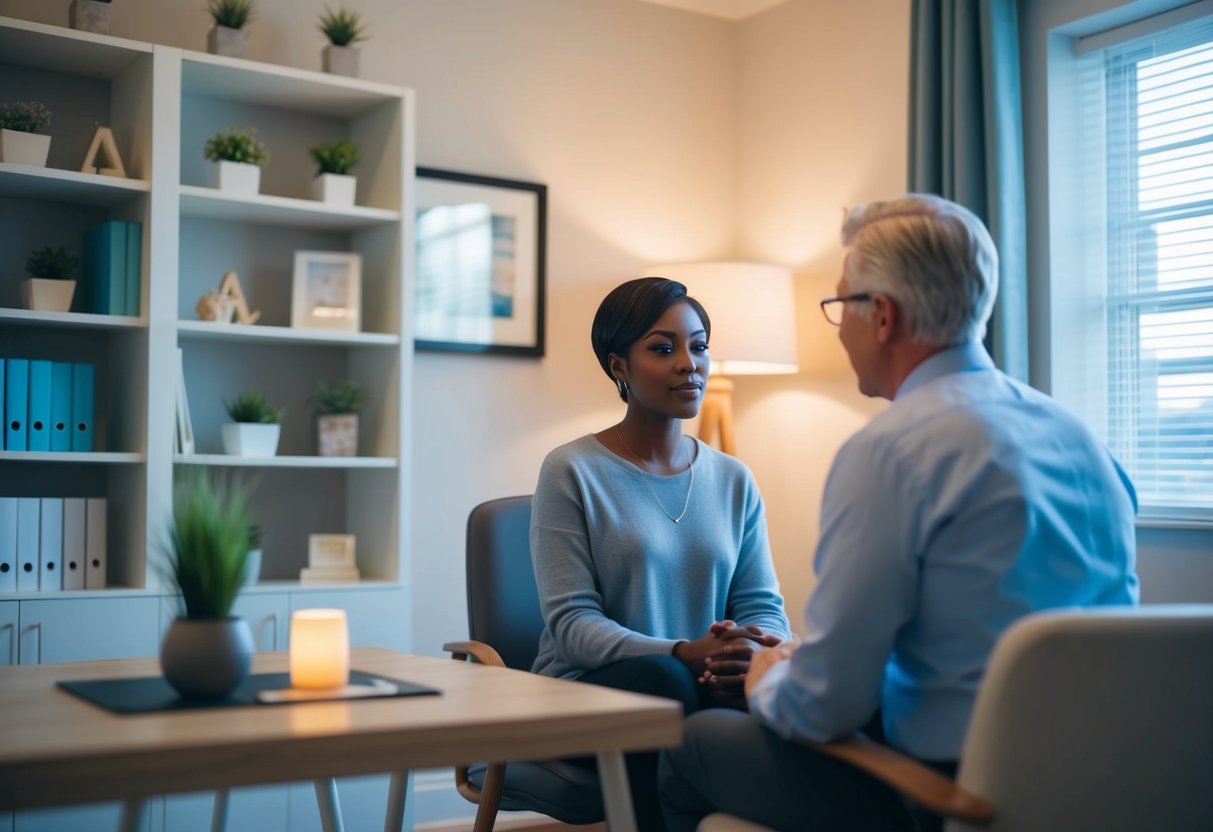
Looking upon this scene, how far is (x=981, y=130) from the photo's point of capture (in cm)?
331

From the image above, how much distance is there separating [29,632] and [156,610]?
0.28 metres

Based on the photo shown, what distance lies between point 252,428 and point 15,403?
0.57 meters

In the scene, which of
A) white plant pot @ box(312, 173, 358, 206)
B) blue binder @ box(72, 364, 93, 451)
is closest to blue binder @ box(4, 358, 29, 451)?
blue binder @ box(72, 364, 93, 451)

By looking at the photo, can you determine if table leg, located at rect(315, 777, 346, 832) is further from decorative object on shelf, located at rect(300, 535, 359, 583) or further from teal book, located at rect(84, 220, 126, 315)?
teal book, located at rect(84, 220, 126, 315)

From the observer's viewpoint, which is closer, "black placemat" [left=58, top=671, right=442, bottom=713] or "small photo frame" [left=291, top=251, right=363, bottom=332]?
"black placemat" [left=58, top=671, right=442, bottom=713]

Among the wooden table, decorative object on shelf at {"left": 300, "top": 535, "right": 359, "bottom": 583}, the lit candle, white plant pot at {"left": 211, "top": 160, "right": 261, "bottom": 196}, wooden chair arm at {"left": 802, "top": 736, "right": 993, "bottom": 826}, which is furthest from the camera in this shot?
decorative object on shelf at {"left": 300, "top": 535, "right": 359, "bottom": 583}

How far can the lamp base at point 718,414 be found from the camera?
397cm

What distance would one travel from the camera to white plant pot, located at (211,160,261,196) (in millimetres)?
3172

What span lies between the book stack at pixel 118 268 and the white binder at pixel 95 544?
1.58ft

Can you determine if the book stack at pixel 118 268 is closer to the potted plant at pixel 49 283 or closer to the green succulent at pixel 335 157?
the potted plant at pixel 49 283

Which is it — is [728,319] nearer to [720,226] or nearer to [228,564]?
[720,226]

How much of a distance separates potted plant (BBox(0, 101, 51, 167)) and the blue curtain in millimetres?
2283

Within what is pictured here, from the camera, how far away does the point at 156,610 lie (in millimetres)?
2963

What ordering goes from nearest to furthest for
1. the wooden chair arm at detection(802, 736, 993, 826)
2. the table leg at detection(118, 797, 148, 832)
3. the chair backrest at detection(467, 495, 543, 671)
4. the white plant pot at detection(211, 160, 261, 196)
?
the wooden chair arm at detection(802, 736, 993, 826) < the table leg at detection(118, 797, 148, 832) < the chair backrest at detection(467, 495, 543, 671) < the white plant pot at detection(211, 160, 261, 196)
